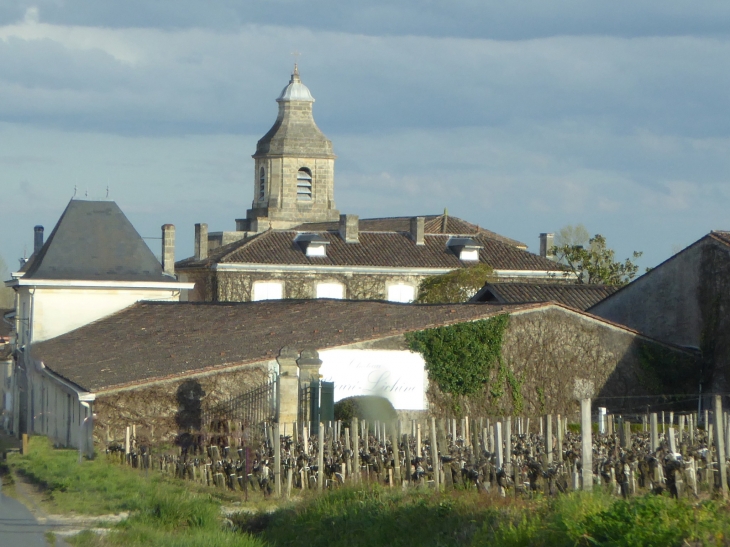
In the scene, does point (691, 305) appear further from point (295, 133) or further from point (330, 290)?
point (295, 133)

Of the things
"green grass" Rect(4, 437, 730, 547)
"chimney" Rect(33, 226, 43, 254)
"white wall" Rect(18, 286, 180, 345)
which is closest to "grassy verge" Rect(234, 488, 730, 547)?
"green grass" Rect(4, 437, 730, 547)

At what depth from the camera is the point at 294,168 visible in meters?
74.9

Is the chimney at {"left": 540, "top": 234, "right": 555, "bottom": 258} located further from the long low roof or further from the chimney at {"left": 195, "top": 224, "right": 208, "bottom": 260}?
the long low roof

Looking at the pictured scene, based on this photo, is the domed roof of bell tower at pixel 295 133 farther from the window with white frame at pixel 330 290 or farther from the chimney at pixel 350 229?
the window with white frame at pixel 330 290

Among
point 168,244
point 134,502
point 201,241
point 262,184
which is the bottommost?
point 134,502

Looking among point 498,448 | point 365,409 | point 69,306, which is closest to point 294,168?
point 69,306

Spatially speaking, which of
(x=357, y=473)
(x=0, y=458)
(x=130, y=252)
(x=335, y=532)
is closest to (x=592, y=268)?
(x=130, y=252)

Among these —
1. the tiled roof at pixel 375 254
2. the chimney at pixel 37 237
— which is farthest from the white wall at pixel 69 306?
the tiled roof at pixel 375 254

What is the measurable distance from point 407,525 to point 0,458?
15.2m

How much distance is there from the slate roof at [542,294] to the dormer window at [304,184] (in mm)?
41336

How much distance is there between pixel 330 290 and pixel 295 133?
26.6 m

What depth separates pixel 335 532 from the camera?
12.4 meters

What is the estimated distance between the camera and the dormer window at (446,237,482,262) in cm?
5356

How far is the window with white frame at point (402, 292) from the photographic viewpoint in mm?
51031
